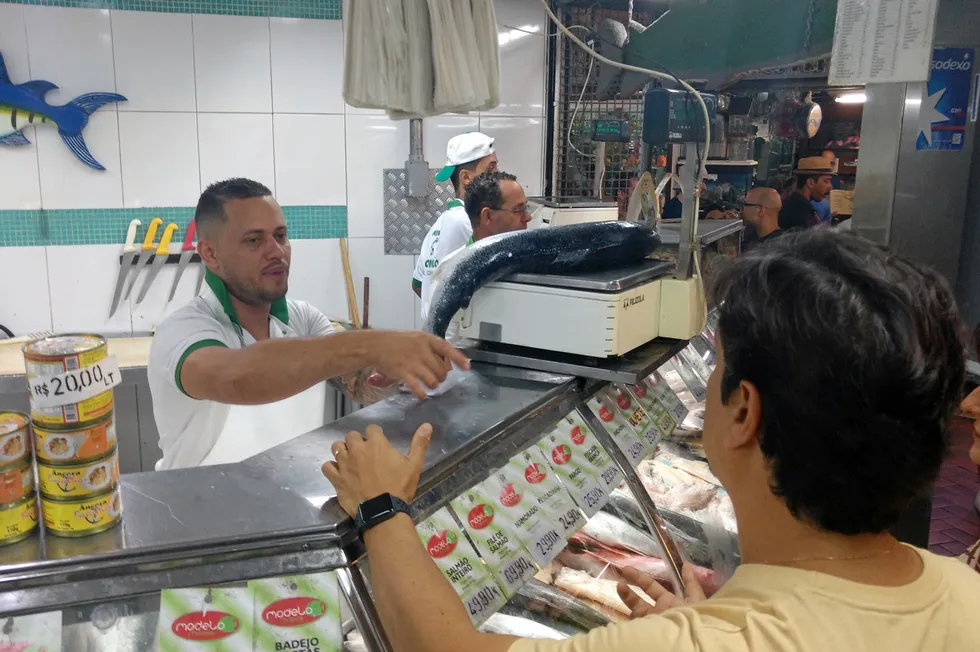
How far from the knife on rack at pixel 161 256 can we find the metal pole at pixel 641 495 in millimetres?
3388

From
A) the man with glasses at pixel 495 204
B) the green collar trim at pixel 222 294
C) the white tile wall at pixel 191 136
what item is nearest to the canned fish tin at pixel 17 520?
the green collar trim at pixel 222 294

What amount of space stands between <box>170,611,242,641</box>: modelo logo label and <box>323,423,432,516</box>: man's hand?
0.23 m

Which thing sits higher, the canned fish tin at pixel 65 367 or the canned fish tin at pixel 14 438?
the canned fish tin at pixel 65 367

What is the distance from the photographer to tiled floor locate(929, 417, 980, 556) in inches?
131

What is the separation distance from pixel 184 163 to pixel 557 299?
3.34m

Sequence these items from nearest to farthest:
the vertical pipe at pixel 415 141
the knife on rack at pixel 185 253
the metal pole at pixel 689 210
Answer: the metal pole at pixel 689 210
the knife on rack at pixel 185 253
the vertical pipe at pixel 415 141

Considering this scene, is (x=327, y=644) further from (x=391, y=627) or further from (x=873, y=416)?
(x=873, y=416)

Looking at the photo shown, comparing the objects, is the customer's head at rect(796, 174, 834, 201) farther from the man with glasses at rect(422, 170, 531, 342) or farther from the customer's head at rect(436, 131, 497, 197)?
the man with glasses at rect(422, 170, 531, 342)

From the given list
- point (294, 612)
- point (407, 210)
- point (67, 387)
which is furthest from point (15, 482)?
point (407, 210)

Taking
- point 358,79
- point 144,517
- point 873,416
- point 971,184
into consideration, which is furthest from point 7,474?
point 971,184

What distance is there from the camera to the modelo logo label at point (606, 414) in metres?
1.80

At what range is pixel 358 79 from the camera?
195cm

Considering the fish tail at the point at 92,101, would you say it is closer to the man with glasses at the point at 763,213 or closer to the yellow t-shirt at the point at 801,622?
the man with glasses at the point at 763,213

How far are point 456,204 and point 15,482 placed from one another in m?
3.54
